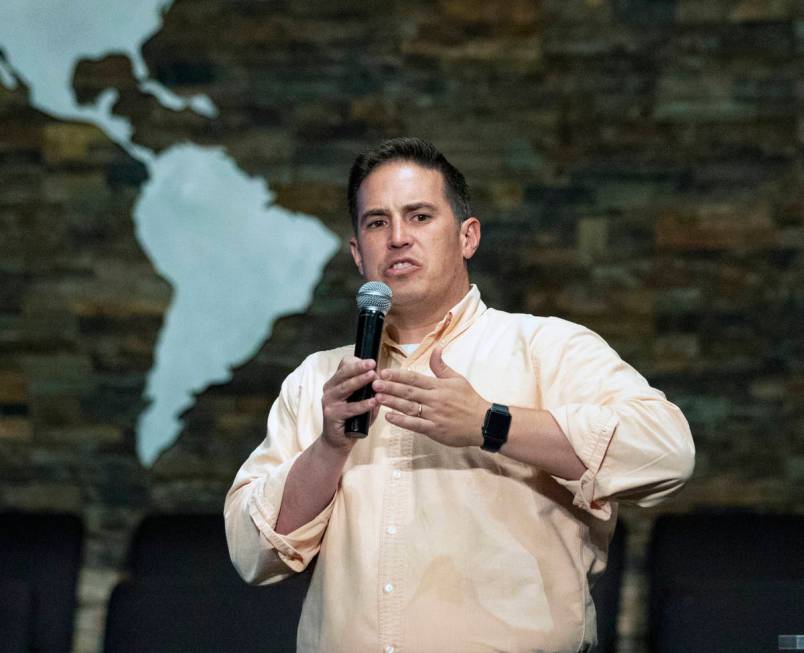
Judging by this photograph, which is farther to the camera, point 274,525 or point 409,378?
point 274,525

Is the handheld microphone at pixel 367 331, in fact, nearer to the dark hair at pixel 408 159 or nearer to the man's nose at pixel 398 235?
the man's nose at pixel 398 235

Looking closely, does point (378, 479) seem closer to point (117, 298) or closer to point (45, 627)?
point (45, 627)

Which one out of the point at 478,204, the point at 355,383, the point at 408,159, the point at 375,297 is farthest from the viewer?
the point at 478,204

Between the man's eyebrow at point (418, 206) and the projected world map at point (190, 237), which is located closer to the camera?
the man's eyebrow at point (418, 206)

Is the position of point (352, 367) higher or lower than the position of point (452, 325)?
lower

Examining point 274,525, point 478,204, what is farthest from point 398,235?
point 478,204

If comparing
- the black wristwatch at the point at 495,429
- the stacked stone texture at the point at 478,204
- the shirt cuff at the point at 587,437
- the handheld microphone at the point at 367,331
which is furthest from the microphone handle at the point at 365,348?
the stacked stone texture at the point at 478,204

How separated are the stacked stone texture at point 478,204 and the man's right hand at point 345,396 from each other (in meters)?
2.25

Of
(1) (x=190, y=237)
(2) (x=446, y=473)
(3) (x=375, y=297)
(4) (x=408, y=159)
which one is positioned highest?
(1) (x=190, y=237)

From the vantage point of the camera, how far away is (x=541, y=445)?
1.65 meters

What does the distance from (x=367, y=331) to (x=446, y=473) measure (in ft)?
0.91

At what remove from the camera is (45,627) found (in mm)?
3426

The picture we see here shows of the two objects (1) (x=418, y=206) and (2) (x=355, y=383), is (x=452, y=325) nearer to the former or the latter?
(1) (x=418, y=206)

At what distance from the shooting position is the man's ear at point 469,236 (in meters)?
2.04
